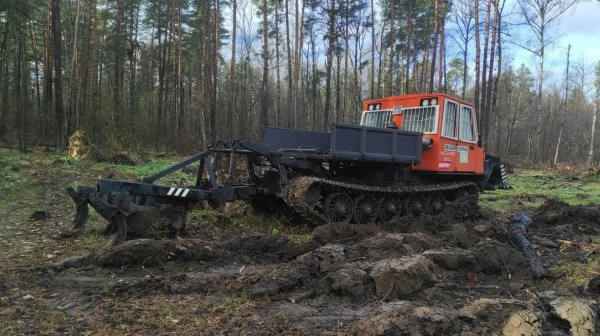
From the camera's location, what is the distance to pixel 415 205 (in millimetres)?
9789

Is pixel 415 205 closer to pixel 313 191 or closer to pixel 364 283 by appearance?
pixel 313 191

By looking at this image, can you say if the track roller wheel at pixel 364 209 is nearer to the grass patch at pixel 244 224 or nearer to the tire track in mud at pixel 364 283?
the grass patch at pixel 244 224

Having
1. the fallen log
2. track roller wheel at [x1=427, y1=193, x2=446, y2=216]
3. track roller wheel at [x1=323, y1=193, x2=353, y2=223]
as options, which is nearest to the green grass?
track roller wheel at [x1=427, y1=193, x2=446, y2=216]

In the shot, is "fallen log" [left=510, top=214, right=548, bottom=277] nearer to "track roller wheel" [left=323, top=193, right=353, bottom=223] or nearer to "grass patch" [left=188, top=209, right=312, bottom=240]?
"track roller wheel" [left=323, top=193, right=353, bottom=223]

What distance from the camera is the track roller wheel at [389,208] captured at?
30.0ft

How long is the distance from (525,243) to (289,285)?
14.5 ft

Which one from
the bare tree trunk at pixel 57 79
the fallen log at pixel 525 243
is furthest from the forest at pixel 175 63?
the fallen log at pixel 525 243

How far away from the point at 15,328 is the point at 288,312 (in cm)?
221

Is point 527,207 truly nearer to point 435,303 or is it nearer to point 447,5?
point 435,303

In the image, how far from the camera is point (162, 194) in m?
6.71

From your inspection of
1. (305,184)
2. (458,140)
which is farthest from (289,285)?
(458,140)

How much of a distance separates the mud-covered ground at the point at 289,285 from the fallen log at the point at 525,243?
92 mm

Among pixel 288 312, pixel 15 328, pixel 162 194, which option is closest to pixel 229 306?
pixel 288 312

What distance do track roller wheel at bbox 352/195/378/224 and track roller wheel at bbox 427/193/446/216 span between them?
6.20ft
